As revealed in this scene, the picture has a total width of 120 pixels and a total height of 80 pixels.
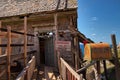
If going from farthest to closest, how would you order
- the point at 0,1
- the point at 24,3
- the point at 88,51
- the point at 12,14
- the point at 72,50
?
the point at 0,1 < the point at 24,3 < the point at 12,14 < the point at 72,50 < the point at 88,51

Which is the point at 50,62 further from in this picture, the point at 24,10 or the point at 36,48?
the point at 24,10

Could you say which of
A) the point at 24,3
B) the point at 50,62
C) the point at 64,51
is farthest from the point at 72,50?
the point at 24,3

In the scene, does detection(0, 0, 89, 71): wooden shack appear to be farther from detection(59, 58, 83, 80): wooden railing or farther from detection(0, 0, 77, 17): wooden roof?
detection(59, 58, 83, 80): wooden railing

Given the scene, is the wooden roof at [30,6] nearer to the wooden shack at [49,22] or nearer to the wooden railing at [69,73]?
the wooden shack at [49,22]

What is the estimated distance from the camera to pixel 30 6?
12.4 meters

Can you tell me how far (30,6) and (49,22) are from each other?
1.96 meters

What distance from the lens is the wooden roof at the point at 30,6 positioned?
1130cm

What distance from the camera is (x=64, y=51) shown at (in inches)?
441

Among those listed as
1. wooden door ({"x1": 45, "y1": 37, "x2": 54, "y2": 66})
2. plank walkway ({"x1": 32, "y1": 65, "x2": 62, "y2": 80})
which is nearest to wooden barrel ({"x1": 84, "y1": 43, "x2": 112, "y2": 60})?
plank walkway ({"x1": 32, "y1": 65, "x2": 62, "y2": 80})

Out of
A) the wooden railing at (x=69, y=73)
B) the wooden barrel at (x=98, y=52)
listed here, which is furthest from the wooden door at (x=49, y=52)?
the wooden barrel at (x=98, y=52)

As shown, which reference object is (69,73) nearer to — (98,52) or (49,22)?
(98,52)

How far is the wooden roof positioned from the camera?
37.1 feet

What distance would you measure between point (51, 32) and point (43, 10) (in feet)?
5.04

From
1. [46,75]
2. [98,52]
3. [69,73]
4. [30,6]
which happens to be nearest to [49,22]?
[30,6]
